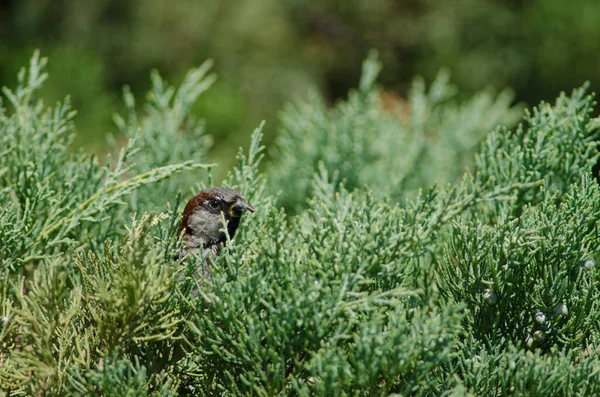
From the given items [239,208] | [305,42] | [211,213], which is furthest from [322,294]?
[305,42]

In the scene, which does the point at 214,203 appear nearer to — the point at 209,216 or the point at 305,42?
the point at 209,216

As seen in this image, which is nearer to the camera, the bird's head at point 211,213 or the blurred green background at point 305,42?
the bird's head at point 211,213

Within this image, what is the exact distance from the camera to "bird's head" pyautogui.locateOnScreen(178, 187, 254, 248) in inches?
60.0

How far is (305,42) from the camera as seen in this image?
21.8ft

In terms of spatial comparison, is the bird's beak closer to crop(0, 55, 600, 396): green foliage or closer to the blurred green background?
crop(0, 55, 600, 396): green foliage

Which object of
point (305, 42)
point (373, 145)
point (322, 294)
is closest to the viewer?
point (322, 294)

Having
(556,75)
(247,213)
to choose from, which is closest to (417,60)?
(556,75)

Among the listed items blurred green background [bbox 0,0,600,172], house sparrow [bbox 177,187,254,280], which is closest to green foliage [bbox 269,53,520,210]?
house sparrow [bbox 177,187,254,280]

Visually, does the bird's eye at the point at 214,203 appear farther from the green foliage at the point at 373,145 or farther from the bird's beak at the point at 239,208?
the green foliage at the point at 373,145

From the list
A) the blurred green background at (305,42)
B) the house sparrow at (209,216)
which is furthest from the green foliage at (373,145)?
the blurred green background at (305,42)

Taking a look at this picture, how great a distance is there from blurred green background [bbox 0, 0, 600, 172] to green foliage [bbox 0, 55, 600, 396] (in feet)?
6.31

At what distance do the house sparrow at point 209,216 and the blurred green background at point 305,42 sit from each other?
1683mm

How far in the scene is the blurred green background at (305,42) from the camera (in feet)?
16.0

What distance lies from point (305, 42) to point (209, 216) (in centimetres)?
530
